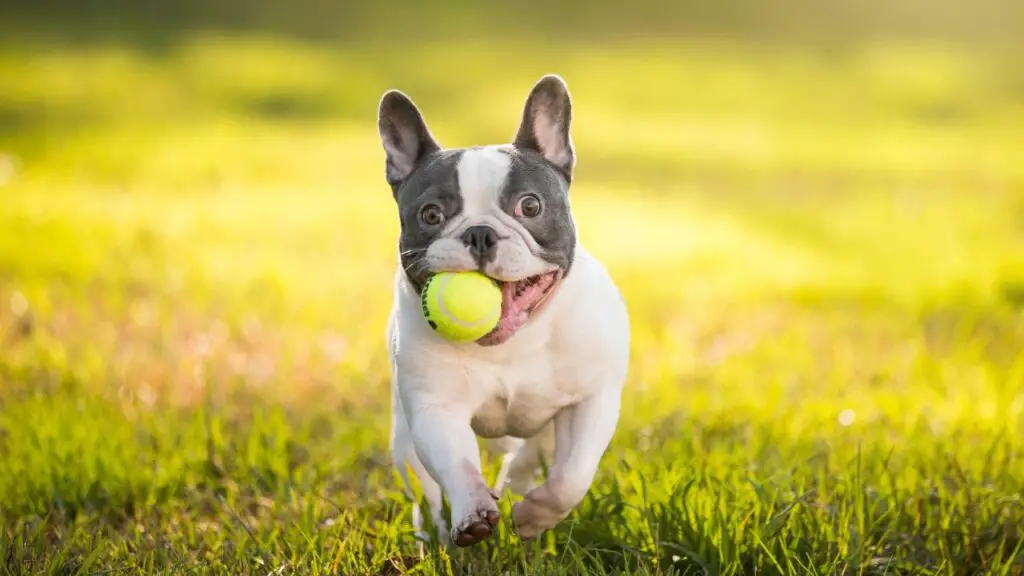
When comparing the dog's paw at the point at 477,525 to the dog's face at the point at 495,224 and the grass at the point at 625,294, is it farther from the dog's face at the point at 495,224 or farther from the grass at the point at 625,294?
the dog's face at the point at 495,224

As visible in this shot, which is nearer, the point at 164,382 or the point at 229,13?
the point at 164,382

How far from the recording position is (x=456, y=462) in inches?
144

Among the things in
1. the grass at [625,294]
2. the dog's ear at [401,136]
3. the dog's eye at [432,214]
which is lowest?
the grass at [625,294]

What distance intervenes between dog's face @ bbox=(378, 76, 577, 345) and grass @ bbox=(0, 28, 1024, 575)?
0.74 meters

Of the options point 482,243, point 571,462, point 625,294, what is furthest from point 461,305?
point 625,294

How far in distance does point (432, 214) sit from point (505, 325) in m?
0.40

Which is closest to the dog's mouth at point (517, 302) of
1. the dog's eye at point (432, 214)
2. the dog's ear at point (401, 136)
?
the dog's eye at point (432, 214)

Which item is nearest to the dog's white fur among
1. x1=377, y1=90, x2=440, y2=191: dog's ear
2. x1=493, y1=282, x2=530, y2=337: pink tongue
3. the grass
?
x1=493, y1=282, x2=530, y2=337: pink tongue

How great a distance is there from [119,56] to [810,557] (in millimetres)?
18236

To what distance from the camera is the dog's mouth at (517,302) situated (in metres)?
3.72

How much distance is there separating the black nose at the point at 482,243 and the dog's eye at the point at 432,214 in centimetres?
16

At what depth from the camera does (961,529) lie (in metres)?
3.96

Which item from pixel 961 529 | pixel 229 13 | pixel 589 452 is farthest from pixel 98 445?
pixel 229 13

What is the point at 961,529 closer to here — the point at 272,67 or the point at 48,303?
the point at 48,303
